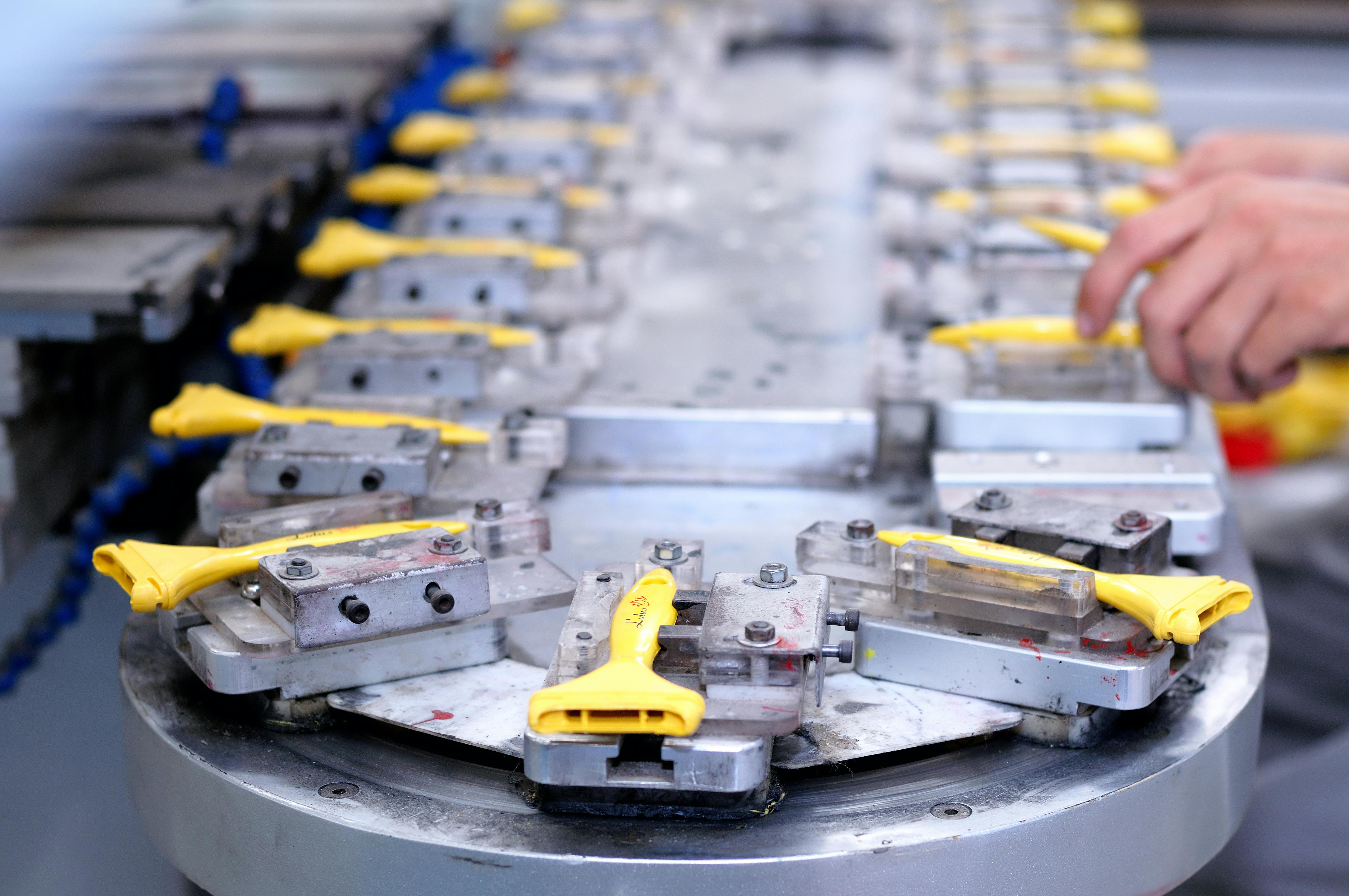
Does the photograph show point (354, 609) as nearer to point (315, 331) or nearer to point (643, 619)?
point (643, 619)

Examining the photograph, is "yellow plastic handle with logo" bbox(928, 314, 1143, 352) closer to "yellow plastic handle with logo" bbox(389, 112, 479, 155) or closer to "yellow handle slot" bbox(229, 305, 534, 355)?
"yellow handle slot" bbox(229, 305, 534, 355)

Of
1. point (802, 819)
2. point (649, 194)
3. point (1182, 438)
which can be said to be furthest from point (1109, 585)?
point (649, 194)

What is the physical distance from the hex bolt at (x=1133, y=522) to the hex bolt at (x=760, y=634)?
0.31 meters

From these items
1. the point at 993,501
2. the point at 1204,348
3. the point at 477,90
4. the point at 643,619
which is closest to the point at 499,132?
the point at 477,90

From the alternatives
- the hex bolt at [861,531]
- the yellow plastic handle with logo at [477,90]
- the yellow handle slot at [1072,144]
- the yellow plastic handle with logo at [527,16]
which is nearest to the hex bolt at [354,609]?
the hex bolt at [861,531]

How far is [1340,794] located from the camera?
2.24 m

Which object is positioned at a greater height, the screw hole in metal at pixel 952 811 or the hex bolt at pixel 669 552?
the hex bolt at pixel 669 552

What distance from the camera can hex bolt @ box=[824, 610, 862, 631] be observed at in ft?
2.95

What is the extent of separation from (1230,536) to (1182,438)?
0.35 ft

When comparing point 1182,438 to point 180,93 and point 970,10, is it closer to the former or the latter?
point 180,93

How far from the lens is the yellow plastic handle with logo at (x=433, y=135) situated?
2.06 meters

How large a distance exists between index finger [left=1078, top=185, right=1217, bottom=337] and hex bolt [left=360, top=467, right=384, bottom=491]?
2.26ft

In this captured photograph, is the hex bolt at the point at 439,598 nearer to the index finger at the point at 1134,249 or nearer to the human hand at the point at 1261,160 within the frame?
the index finger at the point at 1134,249

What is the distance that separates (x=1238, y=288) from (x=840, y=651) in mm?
743
